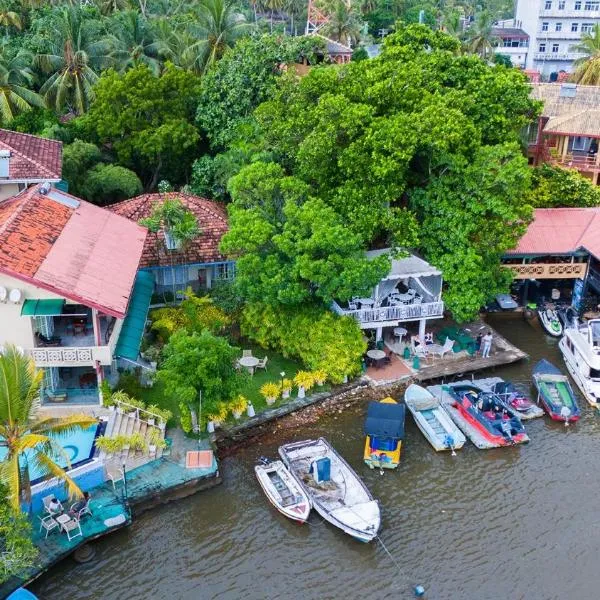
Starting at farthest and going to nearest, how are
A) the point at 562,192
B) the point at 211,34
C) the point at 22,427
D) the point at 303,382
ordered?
the point at 211,34 < the point at 562,192 < the point at 303,382 < the point at 22,427

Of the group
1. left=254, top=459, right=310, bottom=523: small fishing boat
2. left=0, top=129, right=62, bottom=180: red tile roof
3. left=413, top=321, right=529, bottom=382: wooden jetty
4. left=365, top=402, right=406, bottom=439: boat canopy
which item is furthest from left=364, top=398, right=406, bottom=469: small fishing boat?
left=0, top=129, right=62, bottom=180: red tile roof

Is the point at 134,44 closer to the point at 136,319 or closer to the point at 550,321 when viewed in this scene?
the point at 136,319

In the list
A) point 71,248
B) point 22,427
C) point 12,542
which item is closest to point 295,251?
point 71,248

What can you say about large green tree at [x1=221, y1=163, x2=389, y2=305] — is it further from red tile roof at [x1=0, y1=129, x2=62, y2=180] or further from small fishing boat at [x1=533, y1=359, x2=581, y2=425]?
red tile roof at [x1=0, y1=129, x2=62, y2=180]

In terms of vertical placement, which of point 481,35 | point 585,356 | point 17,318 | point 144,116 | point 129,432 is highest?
point 481,35

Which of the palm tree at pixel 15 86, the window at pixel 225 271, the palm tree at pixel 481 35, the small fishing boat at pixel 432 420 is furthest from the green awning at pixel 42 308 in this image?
the palm tree at pixel 481 35

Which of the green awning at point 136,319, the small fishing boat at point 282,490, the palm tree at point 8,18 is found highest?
the palm tree at point 8,18

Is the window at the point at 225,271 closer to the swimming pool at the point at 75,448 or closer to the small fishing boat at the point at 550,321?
the swimming pool at the point at 75,448
